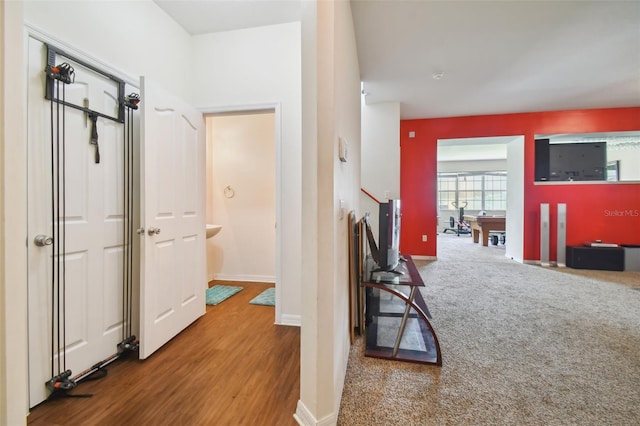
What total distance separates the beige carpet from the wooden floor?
0.43 meters

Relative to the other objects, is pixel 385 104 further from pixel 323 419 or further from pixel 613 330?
pixel 323 419

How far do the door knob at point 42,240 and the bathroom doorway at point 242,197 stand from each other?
2.24 metres

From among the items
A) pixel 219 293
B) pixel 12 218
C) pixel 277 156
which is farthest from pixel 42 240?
pixel 219 293

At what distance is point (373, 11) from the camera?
89.7 inches

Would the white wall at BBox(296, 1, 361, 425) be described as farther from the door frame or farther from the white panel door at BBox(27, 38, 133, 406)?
the white panel door at BBox(27, 38, 133, 406)

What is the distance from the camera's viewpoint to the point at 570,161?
459cm

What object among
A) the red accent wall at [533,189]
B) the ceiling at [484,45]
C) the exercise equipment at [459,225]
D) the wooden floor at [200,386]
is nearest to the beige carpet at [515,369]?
the wooden floor at [200,386]

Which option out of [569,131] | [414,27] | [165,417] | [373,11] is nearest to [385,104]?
[414,27]

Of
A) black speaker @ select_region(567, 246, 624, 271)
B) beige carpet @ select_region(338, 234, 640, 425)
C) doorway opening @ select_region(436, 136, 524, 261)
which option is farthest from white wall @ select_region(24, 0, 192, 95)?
doorway opening @ select_region(436, 136, 524, 261)

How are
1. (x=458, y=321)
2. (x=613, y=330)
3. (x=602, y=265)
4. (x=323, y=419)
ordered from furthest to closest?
(x=602, y=265)
(x=458, y=321)
(x=613, y=330)
(x=323, y=419)

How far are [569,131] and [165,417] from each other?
6591mm

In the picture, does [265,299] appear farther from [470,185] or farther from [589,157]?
[470,185]

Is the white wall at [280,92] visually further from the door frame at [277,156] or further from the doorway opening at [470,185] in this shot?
the doorway opening at [470,185]

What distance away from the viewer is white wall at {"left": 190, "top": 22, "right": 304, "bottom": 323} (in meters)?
2.37
